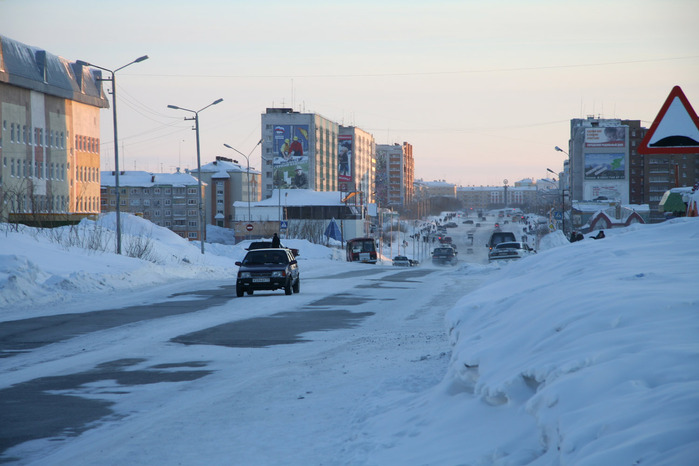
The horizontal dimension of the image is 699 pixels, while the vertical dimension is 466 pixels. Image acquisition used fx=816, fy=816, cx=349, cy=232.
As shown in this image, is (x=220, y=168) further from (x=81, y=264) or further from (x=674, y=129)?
(x=674, y=129)

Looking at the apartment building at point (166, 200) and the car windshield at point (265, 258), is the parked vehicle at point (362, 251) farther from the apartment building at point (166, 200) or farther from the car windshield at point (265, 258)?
the apartment building at point (166, 200)

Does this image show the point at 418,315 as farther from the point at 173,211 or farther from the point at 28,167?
the point at 173,211

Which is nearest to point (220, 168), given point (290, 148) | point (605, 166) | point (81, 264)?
point (290, 148)

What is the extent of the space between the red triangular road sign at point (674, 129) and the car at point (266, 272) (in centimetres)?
1819

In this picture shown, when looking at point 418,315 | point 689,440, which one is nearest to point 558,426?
point 689,440

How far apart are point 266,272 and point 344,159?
150807 millimetres

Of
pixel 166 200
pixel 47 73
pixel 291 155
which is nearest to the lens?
pixel 47 73

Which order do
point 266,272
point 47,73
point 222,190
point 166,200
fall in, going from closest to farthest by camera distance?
point 266,272, point 47,73, point 166,200, point 222,190

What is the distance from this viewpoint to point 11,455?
7.06 meters

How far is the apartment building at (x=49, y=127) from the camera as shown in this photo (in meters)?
77.0

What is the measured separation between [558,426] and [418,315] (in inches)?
587

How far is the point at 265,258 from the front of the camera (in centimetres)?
2670

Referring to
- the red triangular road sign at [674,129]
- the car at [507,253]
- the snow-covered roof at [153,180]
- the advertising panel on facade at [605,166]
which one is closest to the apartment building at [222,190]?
the snow-covered roof at [153,180]

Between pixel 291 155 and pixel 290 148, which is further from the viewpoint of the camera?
pixel 290 148
